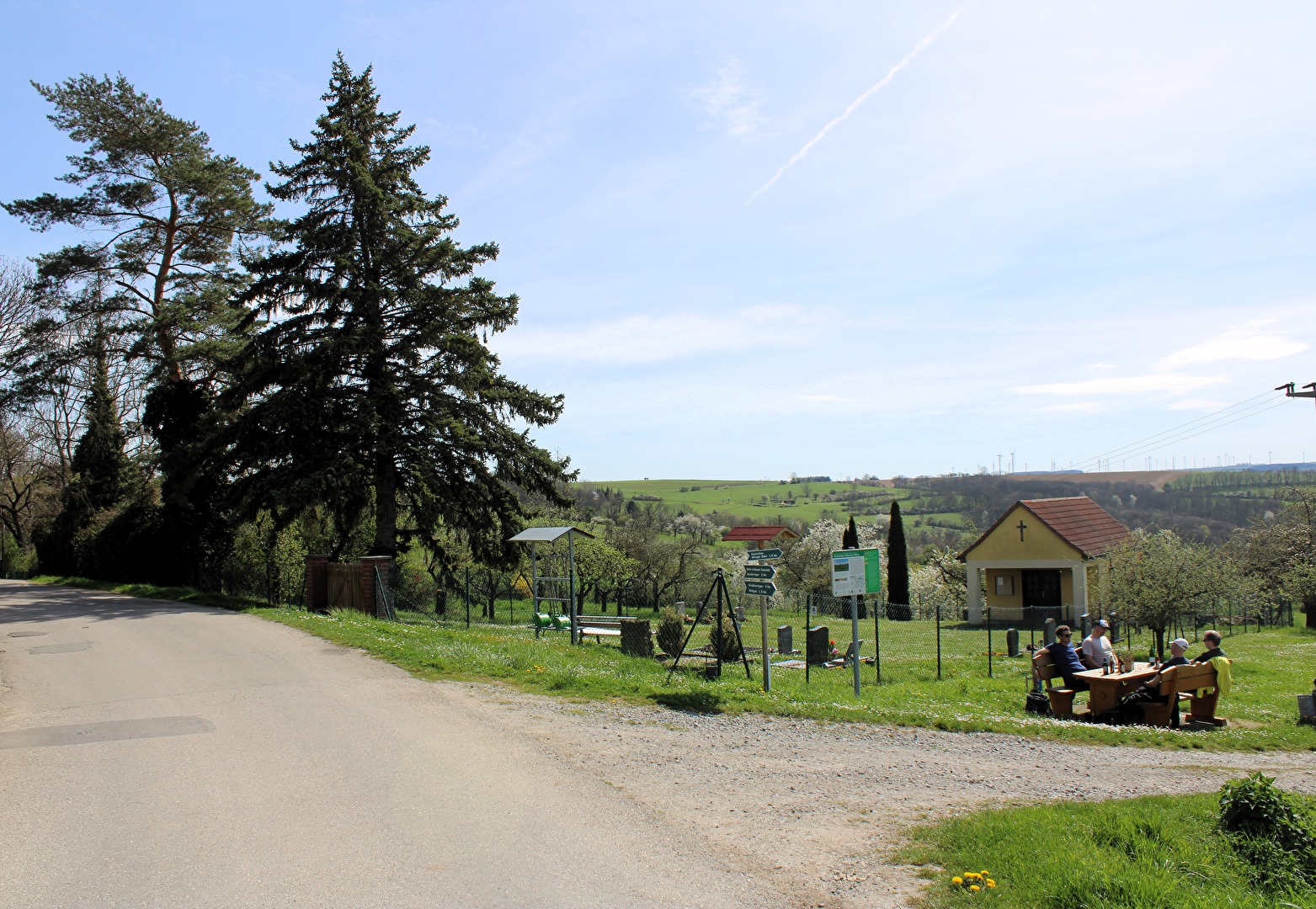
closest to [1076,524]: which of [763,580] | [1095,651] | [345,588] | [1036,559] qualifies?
[1036,559]

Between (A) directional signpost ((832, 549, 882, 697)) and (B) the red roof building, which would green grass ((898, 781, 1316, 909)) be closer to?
(A) directional signpost ((832, 549, 882, 697))

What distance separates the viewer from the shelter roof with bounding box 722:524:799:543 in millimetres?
82312

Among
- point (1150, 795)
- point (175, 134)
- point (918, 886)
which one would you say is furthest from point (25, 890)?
point (175, 134)

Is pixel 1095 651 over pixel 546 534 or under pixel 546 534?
under

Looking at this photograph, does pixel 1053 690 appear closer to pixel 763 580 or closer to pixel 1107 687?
pixel 1107 687

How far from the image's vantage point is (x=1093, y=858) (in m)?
5.17

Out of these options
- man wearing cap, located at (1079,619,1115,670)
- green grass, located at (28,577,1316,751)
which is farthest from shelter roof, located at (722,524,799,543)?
man wearing cap, located at (1079,619,1115,670)

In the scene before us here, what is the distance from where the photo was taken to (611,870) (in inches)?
208

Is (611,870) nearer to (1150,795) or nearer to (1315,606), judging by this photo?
(1150,795)

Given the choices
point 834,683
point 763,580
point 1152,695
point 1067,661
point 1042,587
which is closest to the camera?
point 763,580

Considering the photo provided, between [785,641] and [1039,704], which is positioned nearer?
[1039,704]

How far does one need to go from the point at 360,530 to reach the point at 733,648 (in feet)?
56.8

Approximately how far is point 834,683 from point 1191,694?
215 inches

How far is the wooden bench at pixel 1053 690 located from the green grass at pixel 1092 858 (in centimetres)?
600
